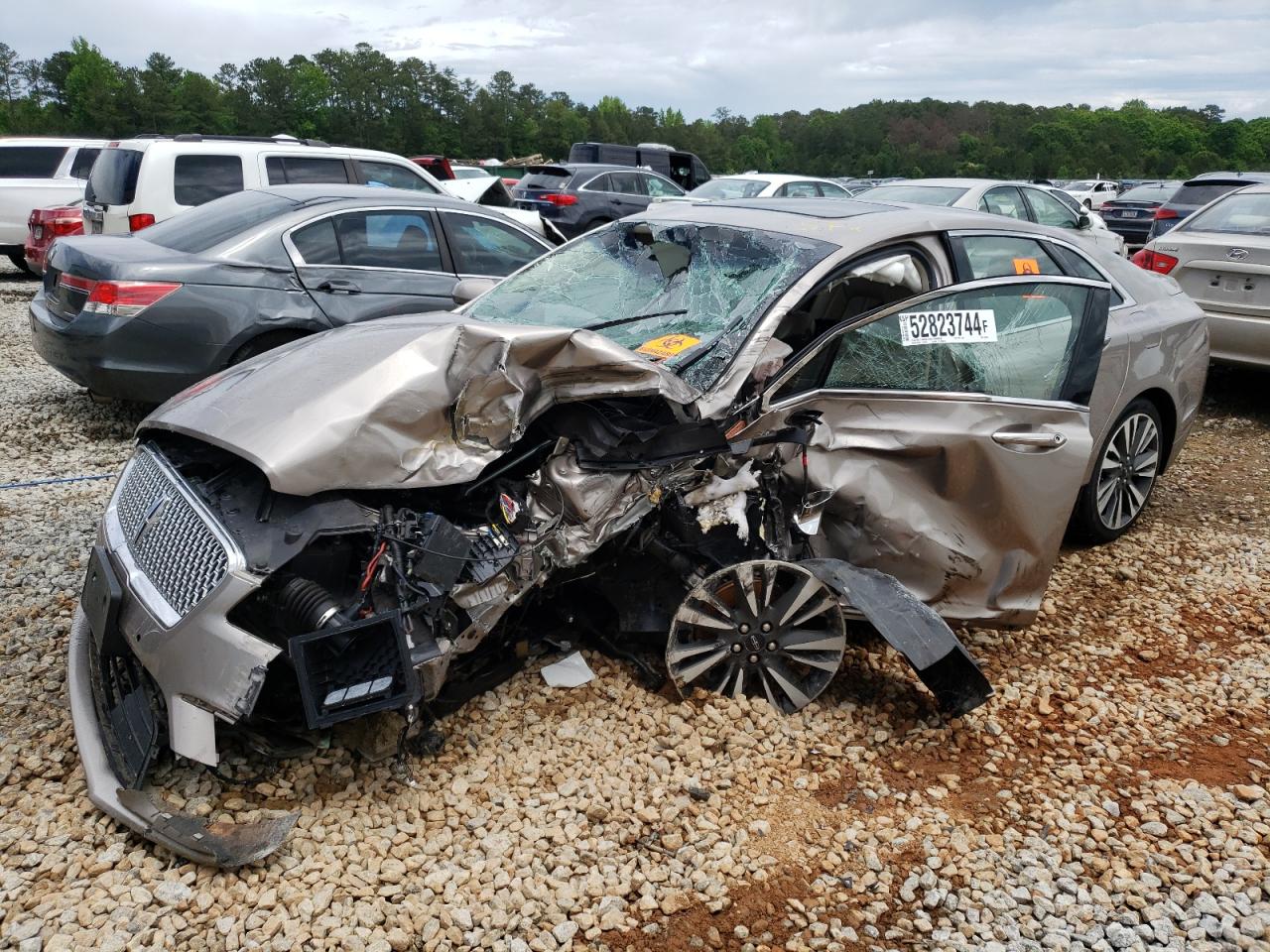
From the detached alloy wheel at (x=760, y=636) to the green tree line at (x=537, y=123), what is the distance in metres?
48.4

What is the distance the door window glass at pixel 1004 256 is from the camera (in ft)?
13.3

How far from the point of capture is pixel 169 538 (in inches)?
115

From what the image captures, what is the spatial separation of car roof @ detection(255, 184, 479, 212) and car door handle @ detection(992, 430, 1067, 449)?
15.3 ft

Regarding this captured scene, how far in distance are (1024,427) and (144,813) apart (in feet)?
10.5

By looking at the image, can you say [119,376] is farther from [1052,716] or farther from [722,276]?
[1052,716]

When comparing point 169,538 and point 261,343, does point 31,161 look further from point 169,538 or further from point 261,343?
point 169,538

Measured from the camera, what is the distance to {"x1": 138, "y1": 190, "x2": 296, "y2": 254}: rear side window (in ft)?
20.6

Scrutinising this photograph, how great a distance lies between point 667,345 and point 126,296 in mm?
3910

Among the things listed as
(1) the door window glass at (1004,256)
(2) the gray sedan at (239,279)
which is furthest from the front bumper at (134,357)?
(1) the door window glass at (1004,256)

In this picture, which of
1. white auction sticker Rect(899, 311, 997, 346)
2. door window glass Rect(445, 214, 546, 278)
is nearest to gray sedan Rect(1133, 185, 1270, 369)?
white auction sticker Rect(899, 311, 997, 346)

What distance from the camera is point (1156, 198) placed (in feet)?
67.1

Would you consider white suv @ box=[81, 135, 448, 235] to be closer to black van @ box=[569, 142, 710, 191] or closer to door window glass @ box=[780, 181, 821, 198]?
door window glass @ box=[780, 181, 821, 198]

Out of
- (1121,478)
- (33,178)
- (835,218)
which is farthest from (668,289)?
(33,178)

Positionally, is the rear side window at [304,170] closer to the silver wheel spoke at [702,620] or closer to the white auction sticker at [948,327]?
the white auction sticker at [948,327]
